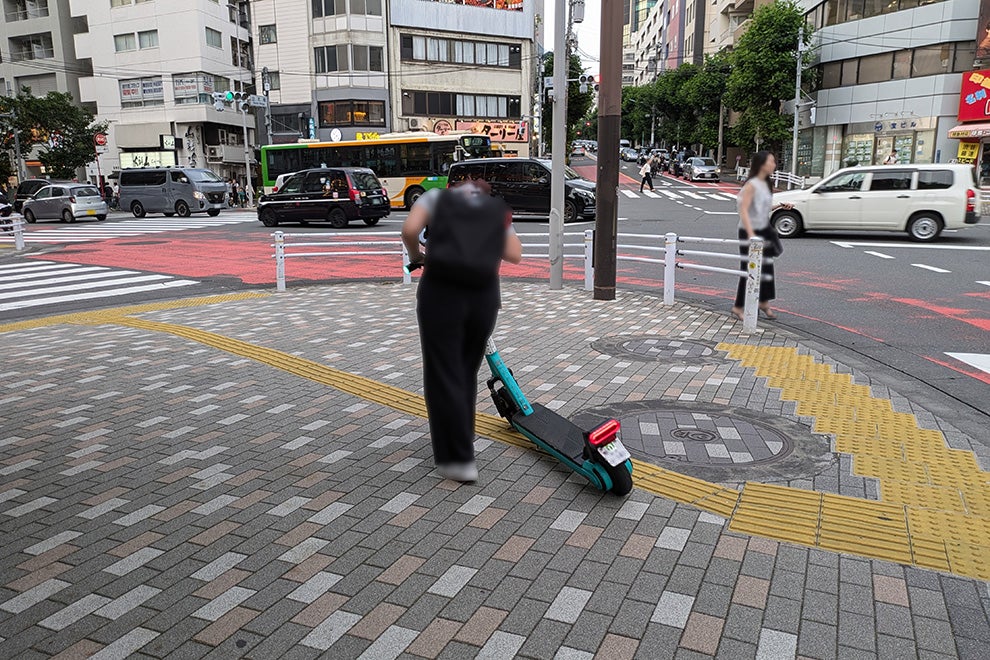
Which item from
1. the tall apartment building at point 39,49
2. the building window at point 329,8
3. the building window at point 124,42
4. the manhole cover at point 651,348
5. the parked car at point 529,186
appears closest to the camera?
the manhole cover at point 651,348

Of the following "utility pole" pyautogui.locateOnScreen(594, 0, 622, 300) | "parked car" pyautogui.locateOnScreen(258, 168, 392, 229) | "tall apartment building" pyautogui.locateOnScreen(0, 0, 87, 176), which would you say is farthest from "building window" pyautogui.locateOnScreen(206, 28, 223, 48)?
"utility pole" pyautogui.locateOnScreen(594, 0, 622, 300)

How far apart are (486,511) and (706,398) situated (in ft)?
8.06

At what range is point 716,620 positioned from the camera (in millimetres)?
2742

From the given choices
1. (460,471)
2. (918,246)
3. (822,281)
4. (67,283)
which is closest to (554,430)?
(460,471)

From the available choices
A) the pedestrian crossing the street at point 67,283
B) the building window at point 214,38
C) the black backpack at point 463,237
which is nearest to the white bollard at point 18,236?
the pedestrian crossing the street at point 67,283

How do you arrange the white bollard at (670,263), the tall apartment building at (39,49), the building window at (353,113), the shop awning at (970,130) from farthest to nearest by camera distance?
the tall apartment building at (39,49) < the building window at (353,113) < the shop awning at (970,130) < the white bollard at (670,263)

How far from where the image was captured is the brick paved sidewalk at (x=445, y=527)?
268 cm

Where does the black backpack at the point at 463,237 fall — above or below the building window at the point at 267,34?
below

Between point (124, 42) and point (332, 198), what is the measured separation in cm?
3794

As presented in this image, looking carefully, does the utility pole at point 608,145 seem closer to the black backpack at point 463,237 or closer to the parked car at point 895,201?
the black backpack at point 463,237

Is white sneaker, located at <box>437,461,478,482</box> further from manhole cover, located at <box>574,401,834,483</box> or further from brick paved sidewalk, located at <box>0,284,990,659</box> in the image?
manhole cover, located at <box>574,401,834,483</box>

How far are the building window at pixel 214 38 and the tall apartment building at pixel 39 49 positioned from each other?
11.3m

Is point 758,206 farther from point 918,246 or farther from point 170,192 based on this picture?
point 170,192

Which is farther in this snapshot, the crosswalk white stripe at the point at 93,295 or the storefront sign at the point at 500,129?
the storefront sign at the point at 500,129
